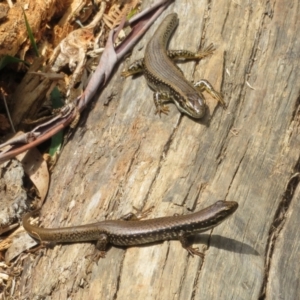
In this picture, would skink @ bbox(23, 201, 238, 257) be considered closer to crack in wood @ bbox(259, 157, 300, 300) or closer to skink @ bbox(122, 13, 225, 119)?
crack in wood @ bbox(259, 157, 300, 300)

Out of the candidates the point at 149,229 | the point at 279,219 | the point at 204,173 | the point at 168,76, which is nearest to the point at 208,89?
the point at 168,76

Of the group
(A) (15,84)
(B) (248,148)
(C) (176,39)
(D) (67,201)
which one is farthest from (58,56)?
(B) (248,148)

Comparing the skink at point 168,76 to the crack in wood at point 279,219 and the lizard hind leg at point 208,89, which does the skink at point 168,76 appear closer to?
the lizard hind leg at point 208,89

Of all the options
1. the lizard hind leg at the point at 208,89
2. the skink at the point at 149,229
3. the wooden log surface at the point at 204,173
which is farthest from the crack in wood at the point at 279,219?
the lizard hind leg at the point at 208,89

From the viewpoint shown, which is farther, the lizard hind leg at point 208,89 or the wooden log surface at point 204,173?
the lizard hind leg at point 208,89

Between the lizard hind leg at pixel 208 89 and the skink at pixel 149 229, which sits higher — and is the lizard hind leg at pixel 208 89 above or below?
above

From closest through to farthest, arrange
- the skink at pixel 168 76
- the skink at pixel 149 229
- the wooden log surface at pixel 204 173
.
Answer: the wooden log surface at pixel 204 173
the skink at pixel 149 229
the skink at pixel 168 76
